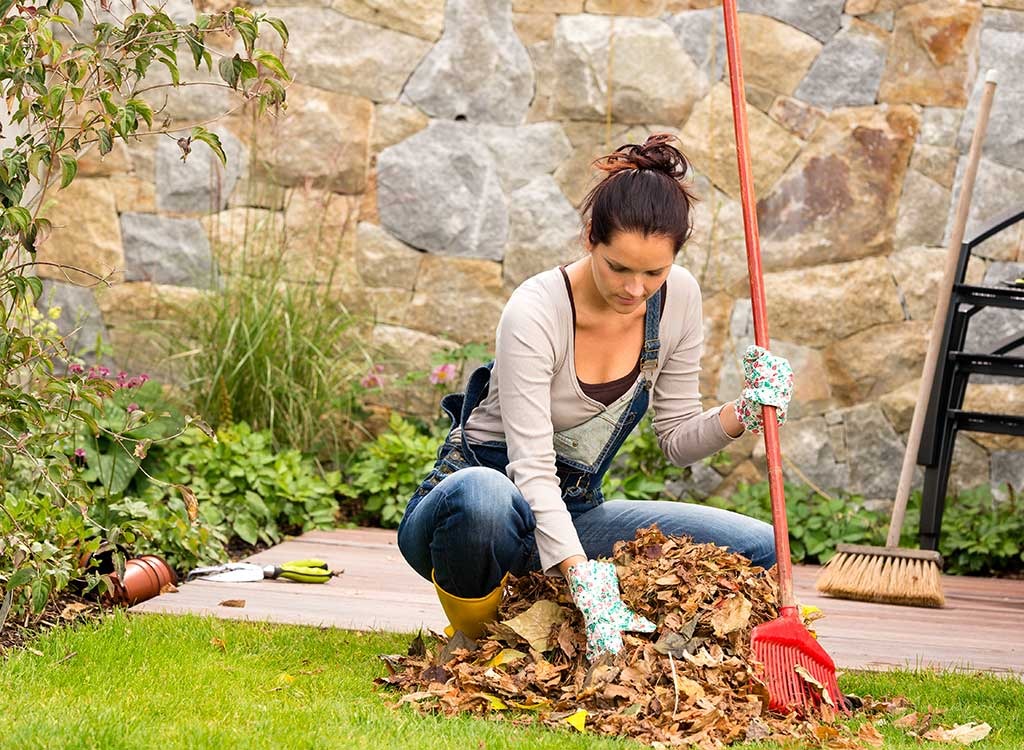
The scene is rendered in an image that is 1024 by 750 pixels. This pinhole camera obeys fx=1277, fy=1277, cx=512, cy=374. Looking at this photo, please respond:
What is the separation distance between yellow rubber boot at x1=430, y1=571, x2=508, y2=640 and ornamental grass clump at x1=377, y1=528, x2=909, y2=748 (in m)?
0.03

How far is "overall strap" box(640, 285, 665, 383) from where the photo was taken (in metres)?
2.76

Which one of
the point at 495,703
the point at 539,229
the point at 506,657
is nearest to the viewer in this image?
the point at 495,703

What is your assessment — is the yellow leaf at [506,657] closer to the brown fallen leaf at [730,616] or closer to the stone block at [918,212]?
the brown fallen leaf at [730,616]

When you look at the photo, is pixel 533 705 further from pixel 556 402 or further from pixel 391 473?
pixel 391 473

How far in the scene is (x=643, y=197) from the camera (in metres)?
2.47

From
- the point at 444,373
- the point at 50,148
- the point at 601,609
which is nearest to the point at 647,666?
the point at 601,609

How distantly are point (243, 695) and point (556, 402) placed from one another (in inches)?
34.1

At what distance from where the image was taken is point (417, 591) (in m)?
3.69

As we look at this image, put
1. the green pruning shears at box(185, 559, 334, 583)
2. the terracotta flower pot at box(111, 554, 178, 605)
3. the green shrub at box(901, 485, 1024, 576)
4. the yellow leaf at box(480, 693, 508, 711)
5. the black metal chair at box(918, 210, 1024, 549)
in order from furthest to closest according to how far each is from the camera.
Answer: the green shrub at box(901, 485, 1024, 576) < the black metal chair at box(918, 210, 1024, 549) < the green pruning shears at box(185, 559, 334, 583) < the terracotta flower pot at box(111, 554, 178, 605) < the yellow leaf at box(480, 693, 508, 711)

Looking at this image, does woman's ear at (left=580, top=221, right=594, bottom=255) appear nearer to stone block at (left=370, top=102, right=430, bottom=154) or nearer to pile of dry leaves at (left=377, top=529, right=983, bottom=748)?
pile of dry leaves at (left=377, top=529, right=983, bottom=748)

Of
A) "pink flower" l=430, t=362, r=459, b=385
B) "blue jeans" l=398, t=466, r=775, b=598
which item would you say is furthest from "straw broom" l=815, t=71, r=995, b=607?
"pink flower" l=430, t=362, r=459, b=385

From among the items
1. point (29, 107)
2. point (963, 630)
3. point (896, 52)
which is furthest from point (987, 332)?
point (29, 107)

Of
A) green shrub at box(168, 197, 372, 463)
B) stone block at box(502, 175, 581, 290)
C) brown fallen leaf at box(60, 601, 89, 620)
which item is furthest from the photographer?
stone block at box(502, 175, 581, 290)

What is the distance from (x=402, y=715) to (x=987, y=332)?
3.38 m
